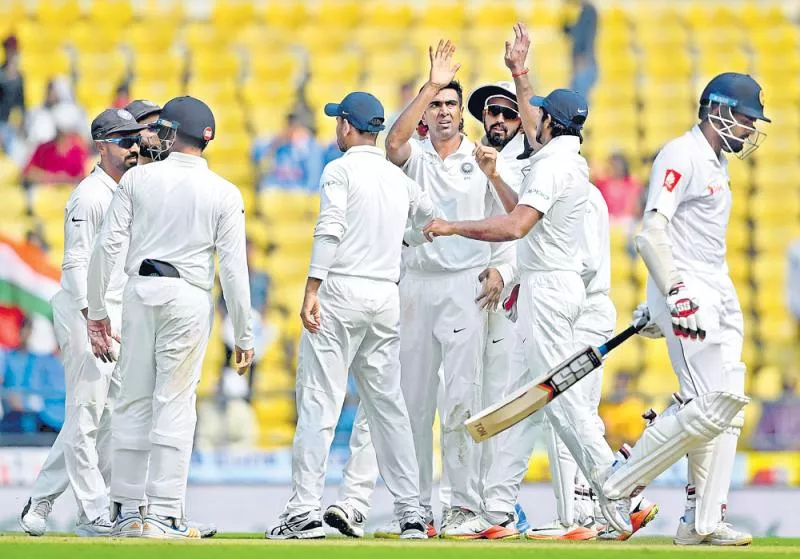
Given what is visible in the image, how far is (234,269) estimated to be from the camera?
657cm

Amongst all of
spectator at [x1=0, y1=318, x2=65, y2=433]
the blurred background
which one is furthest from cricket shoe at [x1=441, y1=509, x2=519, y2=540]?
spectator at [x1=0, y1=318, x2=65, y2=433]

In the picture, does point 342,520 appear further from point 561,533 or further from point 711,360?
point 711,360

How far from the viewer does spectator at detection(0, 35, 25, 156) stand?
12.1 m

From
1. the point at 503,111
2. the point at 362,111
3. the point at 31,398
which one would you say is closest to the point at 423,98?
the point at 362,111

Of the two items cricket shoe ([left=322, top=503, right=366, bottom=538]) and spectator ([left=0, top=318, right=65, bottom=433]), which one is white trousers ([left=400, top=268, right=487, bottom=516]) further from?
spectator ([left=0, top=318, right=65, bottom=433])

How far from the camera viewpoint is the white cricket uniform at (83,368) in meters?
7.11

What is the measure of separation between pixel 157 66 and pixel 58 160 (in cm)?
129

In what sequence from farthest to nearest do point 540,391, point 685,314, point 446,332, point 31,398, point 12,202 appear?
point 12,202, point 31,398, point 446,332, point 540,391, point 685,314

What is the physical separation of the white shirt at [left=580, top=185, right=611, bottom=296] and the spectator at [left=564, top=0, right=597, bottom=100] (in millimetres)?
4775

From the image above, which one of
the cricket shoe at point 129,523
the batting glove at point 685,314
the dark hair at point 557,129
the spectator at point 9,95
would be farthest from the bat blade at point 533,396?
the spectator at point 9,95

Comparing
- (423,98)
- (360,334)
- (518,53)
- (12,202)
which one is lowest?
(360,334)

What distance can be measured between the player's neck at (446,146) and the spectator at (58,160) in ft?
16.9

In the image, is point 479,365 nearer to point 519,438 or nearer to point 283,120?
point 519,438

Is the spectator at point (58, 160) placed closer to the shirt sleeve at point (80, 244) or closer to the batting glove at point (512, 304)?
the shirt sleeve at point (80, 244)
